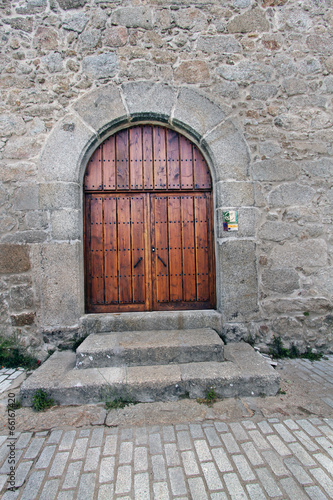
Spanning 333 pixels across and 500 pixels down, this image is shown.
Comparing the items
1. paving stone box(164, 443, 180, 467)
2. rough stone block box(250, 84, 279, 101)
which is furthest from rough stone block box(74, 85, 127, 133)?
paving stone box(164, 443, 180, 467)

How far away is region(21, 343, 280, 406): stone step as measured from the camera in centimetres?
217

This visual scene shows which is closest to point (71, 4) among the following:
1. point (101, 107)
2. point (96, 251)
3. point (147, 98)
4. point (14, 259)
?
point (101, 107)

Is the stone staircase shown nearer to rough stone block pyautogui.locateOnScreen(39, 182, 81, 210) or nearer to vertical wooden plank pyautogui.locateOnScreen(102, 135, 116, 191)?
rough stone block pyautogui.locateOnScreen(39, 182, 81, 210)

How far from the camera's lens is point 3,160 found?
2.98m

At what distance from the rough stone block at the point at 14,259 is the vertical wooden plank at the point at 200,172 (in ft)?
7.24

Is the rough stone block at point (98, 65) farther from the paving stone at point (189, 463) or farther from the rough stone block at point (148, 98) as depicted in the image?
the paving stone at point (189, 463)

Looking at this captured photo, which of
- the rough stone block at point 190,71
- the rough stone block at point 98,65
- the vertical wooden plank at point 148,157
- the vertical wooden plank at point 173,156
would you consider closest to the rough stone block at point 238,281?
the vertical wooden plank at point 173,156

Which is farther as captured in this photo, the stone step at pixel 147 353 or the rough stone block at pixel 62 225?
the rough stone block at pixel 62 225

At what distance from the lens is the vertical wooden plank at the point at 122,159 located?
125 inches

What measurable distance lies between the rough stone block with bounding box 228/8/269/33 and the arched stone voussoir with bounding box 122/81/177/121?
1132mm

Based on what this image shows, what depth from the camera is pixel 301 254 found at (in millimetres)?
3053

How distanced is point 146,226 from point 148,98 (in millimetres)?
1508

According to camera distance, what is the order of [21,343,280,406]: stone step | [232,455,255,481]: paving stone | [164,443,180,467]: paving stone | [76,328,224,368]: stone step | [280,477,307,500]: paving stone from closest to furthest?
[280,477,307,500]: paving stone, [232,455,255,481]: paving stone, [164,443,180,467]: paving stone, [21,343,280,406]: stone step, [76,328,224,368]: stone step

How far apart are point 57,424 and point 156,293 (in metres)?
Answer: 1.60
